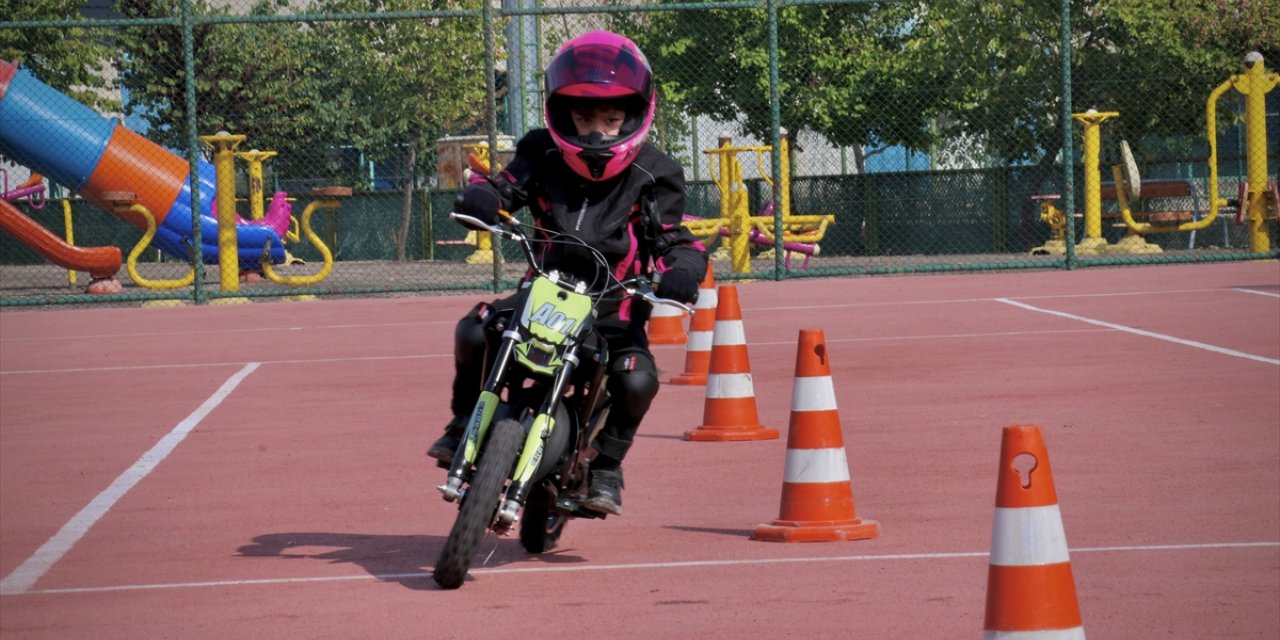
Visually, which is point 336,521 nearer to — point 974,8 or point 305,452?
point 305,452

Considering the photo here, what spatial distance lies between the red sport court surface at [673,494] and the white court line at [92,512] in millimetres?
21

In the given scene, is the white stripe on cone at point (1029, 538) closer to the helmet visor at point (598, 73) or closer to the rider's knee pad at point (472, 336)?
the rider's knee pad at point (472, 336)

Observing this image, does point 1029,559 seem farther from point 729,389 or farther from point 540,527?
point 729,389

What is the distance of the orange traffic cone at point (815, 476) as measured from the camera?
6.45 meters

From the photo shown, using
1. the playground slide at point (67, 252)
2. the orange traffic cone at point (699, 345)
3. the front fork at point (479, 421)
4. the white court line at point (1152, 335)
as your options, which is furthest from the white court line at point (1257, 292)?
the playground slide at point (67, 252)

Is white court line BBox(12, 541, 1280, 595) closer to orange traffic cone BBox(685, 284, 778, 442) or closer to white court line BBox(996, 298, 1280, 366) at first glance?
orange traffic cone BBox(685, 284, 778, 442)

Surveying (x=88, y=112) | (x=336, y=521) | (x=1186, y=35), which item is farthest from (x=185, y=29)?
(x=1186, y=35)

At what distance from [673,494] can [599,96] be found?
6.70ft

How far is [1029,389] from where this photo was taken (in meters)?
10.4

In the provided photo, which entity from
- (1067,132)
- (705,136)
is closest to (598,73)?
(1067,132)

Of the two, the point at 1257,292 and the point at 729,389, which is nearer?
the point at 729,389

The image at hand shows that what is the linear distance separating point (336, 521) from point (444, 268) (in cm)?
1794

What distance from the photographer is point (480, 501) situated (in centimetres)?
556

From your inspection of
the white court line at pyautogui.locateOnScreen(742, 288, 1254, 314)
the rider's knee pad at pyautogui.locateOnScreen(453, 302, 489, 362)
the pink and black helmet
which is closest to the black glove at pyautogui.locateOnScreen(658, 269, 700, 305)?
the pink and black helmet
